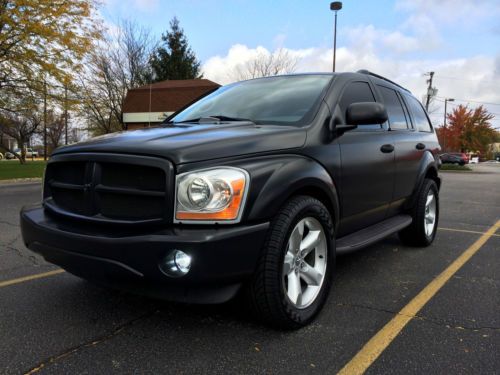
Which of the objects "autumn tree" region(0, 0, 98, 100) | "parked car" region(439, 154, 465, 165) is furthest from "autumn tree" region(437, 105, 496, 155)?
Result: "autumn tree" region(0, 0, 98, 100)

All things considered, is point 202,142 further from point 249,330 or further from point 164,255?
point 249,330

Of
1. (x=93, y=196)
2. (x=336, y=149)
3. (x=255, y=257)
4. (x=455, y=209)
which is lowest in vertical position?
(x=455, y=209)

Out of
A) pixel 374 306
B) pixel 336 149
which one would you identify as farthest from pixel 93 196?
pixel 374 306

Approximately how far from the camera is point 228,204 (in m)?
2.39

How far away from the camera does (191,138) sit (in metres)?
2.69

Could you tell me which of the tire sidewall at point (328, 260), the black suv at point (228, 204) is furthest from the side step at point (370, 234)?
the tire sidewall at point (328, 260)

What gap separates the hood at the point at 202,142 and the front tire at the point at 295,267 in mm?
423

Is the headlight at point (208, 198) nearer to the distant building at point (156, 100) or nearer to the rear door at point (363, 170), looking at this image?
the rear door at point (363, 170)

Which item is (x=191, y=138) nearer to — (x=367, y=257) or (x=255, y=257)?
(x=255, y=257)

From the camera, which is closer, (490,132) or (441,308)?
(441,308)

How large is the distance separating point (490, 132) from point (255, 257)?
217 ft

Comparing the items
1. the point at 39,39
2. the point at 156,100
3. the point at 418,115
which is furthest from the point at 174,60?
the point at 418,115

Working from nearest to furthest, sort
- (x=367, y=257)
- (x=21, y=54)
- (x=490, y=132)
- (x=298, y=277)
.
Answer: (x=298, y=277) → (x=367, y=257) → (x=21, y=54) → (x=490, y=132)

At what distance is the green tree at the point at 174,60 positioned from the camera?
37684 mm
